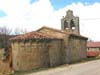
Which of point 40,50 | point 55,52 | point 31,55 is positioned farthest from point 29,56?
point 55,52

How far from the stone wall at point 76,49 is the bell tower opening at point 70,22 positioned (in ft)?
13.3

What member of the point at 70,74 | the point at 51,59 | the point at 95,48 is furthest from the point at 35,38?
the point at 95,48

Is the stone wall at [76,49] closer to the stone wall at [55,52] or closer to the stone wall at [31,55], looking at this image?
the stone wall at [55,52]

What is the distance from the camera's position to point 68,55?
36406 millimetres

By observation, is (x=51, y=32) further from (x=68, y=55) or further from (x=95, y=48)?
(x=95, y=48)

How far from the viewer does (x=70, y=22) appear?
47.0m

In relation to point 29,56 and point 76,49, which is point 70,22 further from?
point 29,56

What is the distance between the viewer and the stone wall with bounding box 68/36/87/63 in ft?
122

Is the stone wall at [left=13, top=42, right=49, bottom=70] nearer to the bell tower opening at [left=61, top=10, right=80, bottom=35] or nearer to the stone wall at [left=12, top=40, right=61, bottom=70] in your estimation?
the stone wall at [left=12, top=40, right=61, bottom=70]

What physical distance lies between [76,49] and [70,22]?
28.0 feet

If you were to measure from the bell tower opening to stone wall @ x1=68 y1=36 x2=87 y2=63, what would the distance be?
406 cm

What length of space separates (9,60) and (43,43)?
4.43 metres

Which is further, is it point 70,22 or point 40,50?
point 70,22

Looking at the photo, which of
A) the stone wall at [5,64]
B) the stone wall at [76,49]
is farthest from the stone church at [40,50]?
the stone wall at [5,64]
